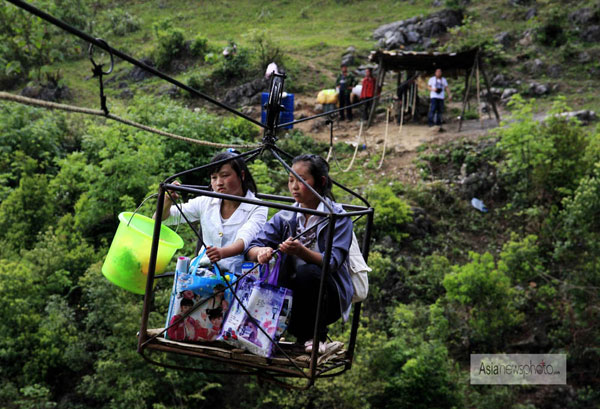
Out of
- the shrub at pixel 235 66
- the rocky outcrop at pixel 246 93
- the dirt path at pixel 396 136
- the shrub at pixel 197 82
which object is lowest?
the dirt path at pixel 396 136

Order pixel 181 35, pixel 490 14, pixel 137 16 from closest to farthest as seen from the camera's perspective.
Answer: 1. pixel 181 35
2. pixel 490 14
3. pixel 137 16

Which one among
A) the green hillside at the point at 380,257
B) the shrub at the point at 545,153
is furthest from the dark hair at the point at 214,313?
the shrub at the point at 545,153

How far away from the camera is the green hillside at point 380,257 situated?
27.7 ft

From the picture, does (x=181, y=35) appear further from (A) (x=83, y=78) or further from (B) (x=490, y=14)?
(B) (x=490, y=14)

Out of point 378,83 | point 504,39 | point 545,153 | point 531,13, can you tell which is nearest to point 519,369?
point 545,153

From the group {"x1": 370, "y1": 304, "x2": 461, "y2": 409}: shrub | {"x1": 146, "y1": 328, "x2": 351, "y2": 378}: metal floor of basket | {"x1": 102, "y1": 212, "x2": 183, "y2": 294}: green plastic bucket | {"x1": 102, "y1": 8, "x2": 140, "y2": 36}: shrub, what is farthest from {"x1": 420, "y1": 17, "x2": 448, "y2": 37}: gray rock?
{"x1": 146, "y1": 328, "x2": 351, "y2": 378}: metal floor of basket

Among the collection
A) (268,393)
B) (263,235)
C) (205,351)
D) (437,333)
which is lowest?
(268,393)

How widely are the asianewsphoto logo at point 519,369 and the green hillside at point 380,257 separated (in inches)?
5.5

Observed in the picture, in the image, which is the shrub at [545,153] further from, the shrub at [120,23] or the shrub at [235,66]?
the shrub at [120,23]

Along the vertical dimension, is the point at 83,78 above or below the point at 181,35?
below

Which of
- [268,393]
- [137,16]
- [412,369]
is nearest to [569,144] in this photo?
[412,369]

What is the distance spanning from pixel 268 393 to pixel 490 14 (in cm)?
1576

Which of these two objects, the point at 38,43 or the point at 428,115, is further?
the point at 428,115

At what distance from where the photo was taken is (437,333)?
29.7 feet
